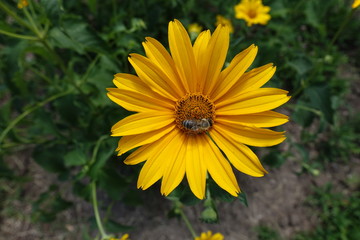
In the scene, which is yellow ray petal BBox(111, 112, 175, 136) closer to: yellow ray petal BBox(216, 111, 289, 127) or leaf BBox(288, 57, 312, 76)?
yellow ray petal BBox(216, 111, 289, 127)

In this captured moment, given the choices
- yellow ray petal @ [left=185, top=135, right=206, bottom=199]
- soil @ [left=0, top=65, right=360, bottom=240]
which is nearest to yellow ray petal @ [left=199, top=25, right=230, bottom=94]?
yellow ray petal @ [left=185, top=135, right=206, bottom=199]

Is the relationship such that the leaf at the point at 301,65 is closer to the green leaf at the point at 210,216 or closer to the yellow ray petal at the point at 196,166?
the yellow ray petal at the point at 196,166

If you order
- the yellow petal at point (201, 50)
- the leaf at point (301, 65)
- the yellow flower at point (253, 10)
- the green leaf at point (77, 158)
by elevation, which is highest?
the yellow flower at point (253, 10)

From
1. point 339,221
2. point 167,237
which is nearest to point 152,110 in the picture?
point 167,237

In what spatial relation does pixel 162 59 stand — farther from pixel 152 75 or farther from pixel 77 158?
pixel 77 158

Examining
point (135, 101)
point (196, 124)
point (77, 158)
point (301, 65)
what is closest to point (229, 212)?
point (301, 65)

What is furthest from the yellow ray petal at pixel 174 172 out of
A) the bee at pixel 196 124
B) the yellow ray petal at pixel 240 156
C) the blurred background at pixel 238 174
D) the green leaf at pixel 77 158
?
the blurred background at pixel 238 174

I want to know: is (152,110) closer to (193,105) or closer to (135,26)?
(193,105)
